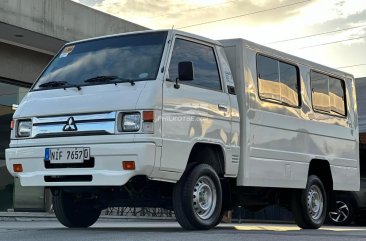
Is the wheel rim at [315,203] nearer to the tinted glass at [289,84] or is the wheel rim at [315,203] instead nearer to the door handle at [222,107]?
the tinted glass at [289,84]

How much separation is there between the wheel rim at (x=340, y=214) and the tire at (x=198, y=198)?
311 inches

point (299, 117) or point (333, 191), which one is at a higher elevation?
point (299, 117)

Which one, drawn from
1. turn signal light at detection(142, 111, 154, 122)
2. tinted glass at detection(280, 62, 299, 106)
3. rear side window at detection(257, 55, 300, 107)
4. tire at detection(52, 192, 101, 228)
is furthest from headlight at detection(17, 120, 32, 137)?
tinted glass at detection(280, 62, 299, 106)

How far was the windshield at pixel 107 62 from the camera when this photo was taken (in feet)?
24.8

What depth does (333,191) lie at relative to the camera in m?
10.6

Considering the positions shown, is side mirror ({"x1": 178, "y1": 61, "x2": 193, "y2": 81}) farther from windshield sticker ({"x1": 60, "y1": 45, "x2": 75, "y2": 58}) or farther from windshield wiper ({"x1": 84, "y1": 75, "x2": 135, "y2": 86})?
windshield sticker ({"x1": 60, "y1": 45, "x2": 75, "y2": 58})

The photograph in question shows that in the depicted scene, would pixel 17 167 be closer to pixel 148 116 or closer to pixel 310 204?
pixel 148 116

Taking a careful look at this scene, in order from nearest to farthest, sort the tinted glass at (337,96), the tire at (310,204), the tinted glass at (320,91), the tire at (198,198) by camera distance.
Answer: the tire at (198,198) < the tire at (310,204) < the tinted glass at (320,91) < the tinted glass at (337,96)

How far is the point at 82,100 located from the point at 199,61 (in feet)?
5.14

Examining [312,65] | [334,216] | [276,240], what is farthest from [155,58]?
[334,216]

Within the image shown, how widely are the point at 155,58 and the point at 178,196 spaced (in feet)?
5.31

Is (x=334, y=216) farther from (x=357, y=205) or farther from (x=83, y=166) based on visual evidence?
(x=83, y=166)

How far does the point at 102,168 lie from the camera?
7086mm

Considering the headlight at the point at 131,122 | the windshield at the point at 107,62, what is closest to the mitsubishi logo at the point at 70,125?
the windshield at the point at 107,62
